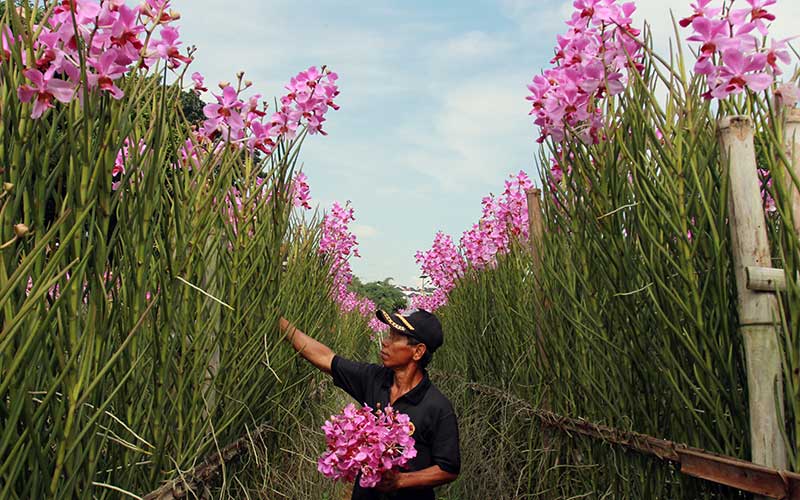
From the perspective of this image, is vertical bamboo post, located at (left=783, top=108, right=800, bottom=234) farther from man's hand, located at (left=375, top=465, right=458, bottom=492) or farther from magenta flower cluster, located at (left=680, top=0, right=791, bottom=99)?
man's hand, located at (left=375, top=465, right=458, bottom=492)

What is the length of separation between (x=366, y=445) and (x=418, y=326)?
693 millimetres

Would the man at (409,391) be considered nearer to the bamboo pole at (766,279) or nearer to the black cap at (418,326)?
the black cap at (418,326)

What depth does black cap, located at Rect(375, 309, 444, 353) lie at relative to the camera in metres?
2.87

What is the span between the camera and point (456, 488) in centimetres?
480

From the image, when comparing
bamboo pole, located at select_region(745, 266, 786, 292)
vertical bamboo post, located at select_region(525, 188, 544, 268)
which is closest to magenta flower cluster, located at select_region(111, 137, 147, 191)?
bamboo pole, located at select_region(745, 266, 786, 292)

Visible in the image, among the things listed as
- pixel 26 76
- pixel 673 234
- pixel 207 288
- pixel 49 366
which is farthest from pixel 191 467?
pixel 673 234

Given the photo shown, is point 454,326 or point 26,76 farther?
point 454,326

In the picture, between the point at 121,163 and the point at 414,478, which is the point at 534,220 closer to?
the point at 414,478

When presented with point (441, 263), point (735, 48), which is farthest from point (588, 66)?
point (441, 263)

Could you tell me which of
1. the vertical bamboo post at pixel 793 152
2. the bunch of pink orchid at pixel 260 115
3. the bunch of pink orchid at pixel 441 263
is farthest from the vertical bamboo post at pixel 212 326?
the bunch of pink orchid at pixel 441 263

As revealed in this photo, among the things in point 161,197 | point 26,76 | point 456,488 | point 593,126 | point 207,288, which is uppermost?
point 593,126

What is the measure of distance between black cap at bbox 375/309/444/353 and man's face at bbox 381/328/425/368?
0.03 m

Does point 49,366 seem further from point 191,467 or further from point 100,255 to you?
point 191,467

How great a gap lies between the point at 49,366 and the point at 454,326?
16.6ft
